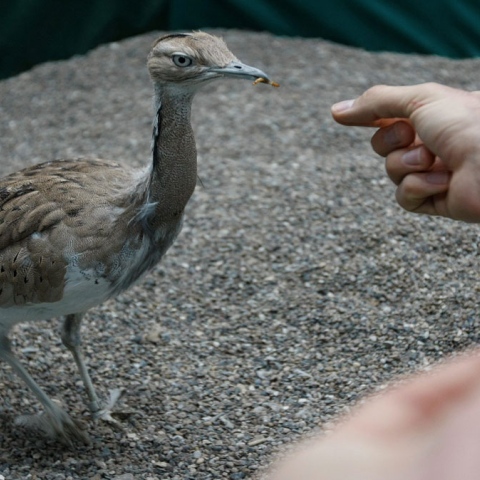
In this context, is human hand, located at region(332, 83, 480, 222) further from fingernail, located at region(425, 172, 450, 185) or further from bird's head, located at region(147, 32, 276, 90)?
bird's head, located at region(147, 32, 276, 90)

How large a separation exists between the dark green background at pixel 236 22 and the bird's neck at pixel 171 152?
3.94 metres

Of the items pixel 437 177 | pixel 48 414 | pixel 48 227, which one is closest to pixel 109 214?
pixel 48 227

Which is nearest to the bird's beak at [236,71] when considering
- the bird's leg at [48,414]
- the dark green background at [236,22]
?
the bird's leg at [48,414]

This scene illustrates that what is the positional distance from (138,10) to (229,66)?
4384 mm

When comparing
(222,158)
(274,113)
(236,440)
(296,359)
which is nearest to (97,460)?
(236,440)

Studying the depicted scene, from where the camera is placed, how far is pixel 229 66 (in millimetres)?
2961

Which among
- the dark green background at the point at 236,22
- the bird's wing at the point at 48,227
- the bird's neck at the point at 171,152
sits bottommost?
the dark green background at the point at 236,22

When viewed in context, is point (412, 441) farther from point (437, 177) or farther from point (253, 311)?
point (253, 311)

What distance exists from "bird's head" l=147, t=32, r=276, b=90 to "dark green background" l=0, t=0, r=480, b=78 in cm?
387

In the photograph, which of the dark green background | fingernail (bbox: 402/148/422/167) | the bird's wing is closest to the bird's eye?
the bird's wing

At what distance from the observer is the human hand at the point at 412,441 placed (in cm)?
74

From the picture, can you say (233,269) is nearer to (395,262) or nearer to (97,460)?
(395,262)

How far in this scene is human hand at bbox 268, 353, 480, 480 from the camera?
738mm

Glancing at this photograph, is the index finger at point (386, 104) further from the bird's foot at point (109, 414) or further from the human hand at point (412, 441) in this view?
the human hand at point (412, 441)
